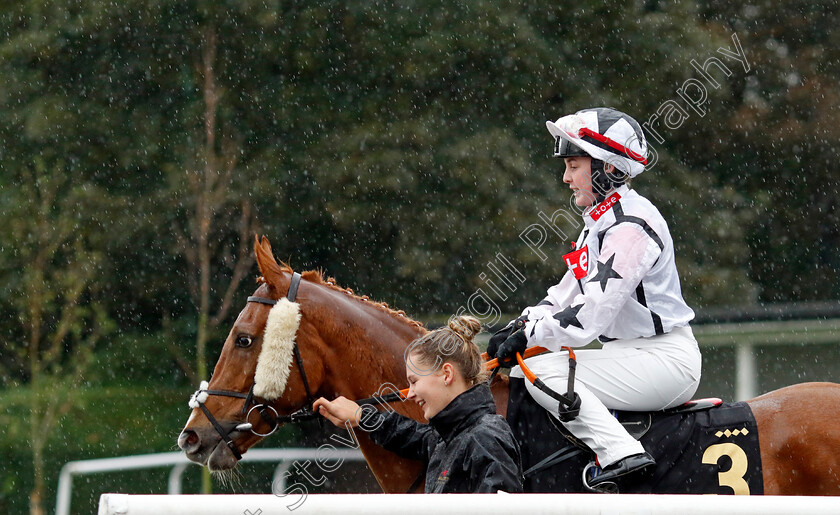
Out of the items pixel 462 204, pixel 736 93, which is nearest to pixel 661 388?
pixel 462 204

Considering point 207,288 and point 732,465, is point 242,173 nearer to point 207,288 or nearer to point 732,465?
point 207,288

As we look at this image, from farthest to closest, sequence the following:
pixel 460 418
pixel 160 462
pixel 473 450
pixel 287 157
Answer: pixel 287 157 → pixel 160 462 → pixel 460 418 → pixel 473 450

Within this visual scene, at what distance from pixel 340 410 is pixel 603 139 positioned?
1.45m

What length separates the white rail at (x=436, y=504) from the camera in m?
1.80

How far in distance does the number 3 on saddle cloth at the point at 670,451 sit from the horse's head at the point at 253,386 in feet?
2.87

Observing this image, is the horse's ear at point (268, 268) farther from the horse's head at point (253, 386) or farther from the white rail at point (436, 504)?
the white rail at point (436, 504)

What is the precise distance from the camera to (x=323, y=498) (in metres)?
1.83

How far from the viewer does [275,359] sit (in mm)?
3688

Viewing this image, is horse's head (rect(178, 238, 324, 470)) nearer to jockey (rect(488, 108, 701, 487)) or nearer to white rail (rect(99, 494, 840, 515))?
jockey (rect(488, 108, 701, 487))

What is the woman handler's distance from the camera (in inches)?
109

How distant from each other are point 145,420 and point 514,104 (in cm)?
615

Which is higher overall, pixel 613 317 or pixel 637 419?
pixel 613 317

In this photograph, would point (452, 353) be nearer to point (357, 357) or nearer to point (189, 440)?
point (357, 357)

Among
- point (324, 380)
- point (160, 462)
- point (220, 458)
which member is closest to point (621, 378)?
point (324, 380)
